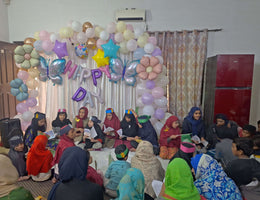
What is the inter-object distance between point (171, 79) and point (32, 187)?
3.76m

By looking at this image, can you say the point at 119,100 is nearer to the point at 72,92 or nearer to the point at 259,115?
the point at 72,92

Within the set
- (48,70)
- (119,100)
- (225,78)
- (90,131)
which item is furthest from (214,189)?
(48,70)

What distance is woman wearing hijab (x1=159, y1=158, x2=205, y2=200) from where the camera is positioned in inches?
64.6

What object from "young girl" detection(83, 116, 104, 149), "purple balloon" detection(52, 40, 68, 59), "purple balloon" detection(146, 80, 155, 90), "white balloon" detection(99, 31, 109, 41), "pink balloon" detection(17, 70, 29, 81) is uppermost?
"white balloon" detection(99, 31, 109, 41)

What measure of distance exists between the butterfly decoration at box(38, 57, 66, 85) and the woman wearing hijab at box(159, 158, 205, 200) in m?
3.74

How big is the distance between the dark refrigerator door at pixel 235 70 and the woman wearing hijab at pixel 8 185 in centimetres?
394

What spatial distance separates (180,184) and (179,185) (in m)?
0.01

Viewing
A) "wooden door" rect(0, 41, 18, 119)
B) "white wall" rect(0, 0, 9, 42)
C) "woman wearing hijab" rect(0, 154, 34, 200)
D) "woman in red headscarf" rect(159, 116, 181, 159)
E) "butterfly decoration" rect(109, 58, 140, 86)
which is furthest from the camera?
"white wall" rect(0, 0, 9, 42)

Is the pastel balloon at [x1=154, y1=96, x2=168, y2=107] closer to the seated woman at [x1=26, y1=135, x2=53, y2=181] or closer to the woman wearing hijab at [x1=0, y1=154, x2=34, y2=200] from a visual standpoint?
the seated woman at [x1=26, y1=135, x2=53, y2=181]

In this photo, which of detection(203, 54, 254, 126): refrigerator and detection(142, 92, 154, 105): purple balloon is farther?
detection(142, 92, 154, 105): purple balloon

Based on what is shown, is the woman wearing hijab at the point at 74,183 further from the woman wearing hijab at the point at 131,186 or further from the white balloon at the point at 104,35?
the white balloon at the point at 104,35

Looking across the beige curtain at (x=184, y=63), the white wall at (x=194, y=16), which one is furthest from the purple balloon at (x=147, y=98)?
the white wall at (x=194, y=16)

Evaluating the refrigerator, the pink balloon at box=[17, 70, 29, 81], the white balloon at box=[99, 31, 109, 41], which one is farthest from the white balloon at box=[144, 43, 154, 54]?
the pink balloon at box=[17, 70, 29, 81]

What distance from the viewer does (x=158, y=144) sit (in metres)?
4.05
